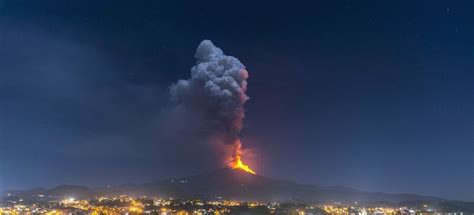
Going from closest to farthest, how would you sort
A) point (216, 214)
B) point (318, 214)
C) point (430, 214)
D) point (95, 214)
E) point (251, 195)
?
point (95, 214) < point (216, 214) < point (318, 214) < point (430, 214) < point (251, 195)

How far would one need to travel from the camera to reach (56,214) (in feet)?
271

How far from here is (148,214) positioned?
82.0 m

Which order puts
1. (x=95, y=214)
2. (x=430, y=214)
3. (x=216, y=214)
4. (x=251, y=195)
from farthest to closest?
(x=251, y=195) → (x=430, y=214) → (x=216, y=214) → (x=95, y=214)

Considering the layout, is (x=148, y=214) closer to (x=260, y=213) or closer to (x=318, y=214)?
(x=260, y=213)

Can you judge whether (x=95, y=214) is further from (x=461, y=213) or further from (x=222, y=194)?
(x=222, y=194)

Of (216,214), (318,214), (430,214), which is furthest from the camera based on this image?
(430,214)

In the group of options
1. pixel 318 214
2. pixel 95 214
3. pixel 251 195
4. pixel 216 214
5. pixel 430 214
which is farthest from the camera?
pixel 251 195

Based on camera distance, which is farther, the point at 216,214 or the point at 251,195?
the point at 251,195

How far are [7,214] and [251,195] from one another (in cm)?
11334

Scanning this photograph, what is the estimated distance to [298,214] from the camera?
3553 inches

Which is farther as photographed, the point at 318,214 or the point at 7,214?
the point at 318,214

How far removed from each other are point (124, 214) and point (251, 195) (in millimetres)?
105506

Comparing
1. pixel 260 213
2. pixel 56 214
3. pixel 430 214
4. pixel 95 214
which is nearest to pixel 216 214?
pixel 260 213

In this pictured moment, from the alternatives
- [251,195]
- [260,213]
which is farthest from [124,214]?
[251,195]
